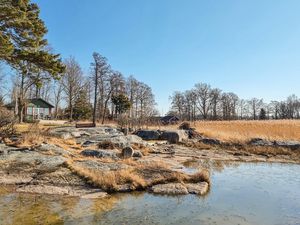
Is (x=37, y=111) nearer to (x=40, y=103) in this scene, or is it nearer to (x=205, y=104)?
(x=40, y=103)

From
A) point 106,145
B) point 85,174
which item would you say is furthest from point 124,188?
point 106,145

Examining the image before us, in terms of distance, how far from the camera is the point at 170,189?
30.0 ft

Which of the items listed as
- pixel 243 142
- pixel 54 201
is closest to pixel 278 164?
pixel 243 142

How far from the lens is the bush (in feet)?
52.0

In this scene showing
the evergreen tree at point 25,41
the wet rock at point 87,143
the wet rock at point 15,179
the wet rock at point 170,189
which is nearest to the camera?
the wet rock at point 170,189

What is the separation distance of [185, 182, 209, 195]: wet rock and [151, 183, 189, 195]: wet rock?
0.17 meters

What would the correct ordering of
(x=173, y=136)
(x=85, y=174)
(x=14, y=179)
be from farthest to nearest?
(x=173, y=136)
(x=85, y=174)
(x=14, y=179)

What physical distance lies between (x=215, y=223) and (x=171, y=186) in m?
2.89

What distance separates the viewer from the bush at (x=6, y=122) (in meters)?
15.8

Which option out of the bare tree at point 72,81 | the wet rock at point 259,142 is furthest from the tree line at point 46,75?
the wet rock at point 259,142

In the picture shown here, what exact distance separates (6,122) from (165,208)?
11698mm

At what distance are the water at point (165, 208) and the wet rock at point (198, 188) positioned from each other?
0.70 ft

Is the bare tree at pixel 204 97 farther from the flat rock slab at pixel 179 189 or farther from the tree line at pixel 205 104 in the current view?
the flat rock slab at pixel 179 189

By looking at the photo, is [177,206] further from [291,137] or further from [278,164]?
[291,137]
